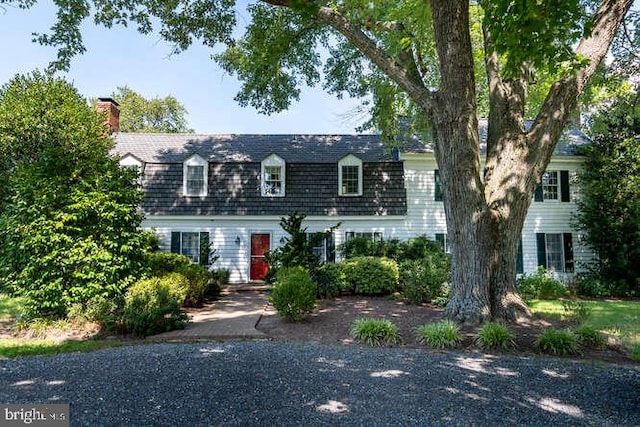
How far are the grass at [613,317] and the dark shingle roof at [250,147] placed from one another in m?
9.44

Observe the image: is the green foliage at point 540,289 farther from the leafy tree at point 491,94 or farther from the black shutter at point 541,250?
the leafy tree at point 491,94

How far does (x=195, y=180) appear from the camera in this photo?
57.6 ft

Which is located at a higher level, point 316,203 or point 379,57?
point 379,57

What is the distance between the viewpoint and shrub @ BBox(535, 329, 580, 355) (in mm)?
6230

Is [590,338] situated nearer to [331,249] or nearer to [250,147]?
[331,249]

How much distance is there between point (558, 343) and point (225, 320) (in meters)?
6.58

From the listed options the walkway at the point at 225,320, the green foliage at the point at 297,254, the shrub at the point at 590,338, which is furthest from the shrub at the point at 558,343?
the green foliage at the point at 297,254

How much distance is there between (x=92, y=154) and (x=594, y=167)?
1825 cm

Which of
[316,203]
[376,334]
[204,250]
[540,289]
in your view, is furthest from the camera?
[316,203]

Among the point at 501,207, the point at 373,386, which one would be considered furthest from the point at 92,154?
the point at 501,207

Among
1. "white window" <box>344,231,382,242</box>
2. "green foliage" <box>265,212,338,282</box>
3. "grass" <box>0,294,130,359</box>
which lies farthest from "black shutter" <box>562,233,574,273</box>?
"grass" <box>0,294,130,359</box>

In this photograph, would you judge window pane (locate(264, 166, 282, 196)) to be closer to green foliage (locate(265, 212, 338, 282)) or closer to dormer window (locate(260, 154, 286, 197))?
dormer window (locate(260, 154, 286, 197))

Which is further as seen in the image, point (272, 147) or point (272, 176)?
point (272, 147)

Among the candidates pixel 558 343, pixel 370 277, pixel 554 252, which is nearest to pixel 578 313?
pixel 558 343
